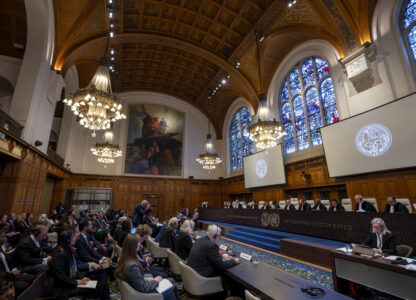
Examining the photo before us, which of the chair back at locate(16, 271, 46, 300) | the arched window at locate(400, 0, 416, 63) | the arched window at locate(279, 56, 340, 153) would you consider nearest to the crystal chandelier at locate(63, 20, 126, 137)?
the chair back at locate(16, 271, 46, 300)

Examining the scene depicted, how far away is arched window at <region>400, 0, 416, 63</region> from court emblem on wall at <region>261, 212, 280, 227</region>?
6855 millimetres

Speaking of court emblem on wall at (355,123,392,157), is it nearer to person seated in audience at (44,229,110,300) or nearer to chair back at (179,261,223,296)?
chair back at (179,261,223,296)

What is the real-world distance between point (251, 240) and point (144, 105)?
551 inches

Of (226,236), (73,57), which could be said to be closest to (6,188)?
(73,57)

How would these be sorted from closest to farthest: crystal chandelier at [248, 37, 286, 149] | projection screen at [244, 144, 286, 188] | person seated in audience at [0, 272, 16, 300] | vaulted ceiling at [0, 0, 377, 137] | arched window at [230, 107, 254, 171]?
person seated in audience at [0, 272, 16, 300]
crystal chandelier at [248, 37, 286, 149]
vaulted ceiling at [0, 0, 377, 137]
projection screen at [244, 144, 286, 188]
arched window at [230, 107, 254, 171]

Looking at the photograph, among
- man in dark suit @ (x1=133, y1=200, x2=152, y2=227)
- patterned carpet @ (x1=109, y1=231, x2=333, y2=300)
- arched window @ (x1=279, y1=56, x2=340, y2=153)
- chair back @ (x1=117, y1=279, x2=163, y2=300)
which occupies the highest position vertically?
arched window @ (x1=279, y1=56, x2=340, y2=153)

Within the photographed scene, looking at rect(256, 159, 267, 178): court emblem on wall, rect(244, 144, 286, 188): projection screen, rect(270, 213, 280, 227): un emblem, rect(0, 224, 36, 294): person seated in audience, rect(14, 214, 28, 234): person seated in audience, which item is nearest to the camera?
rect(0, 224, 36, 294): person seated in audience

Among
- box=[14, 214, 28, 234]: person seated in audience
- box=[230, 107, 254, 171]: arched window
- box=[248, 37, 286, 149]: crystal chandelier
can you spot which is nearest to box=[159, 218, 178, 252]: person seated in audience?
box=[14, 214, 28, 234]: person seated in audience

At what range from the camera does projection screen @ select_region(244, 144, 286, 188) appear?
11.2 metres

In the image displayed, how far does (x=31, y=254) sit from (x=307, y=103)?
11469 mm

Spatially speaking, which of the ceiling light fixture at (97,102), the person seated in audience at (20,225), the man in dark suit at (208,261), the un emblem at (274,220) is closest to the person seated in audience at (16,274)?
the man in dark suit at (208,261)

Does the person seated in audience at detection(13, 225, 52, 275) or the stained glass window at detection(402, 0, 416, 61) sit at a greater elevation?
the stained glass window at detection(402, 0, 416, 61)

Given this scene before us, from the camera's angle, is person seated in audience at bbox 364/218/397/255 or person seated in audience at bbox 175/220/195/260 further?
person seated in audience at bbox 175/220/195/260

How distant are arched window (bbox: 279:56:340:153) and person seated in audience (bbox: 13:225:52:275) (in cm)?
1034
